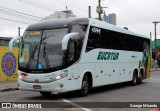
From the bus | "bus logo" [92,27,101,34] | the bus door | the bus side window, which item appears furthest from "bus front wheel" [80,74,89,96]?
"bus logo" [92,27,101,34]

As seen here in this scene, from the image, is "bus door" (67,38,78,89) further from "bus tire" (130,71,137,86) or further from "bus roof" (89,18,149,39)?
"bus tire" (130,71,137,86)

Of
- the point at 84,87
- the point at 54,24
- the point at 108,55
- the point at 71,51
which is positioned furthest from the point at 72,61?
the point at 108,55

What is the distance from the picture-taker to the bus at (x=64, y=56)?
582 inches

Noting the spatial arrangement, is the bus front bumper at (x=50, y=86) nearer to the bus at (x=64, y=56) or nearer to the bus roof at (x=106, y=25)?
the bus at (x=64, y=56)

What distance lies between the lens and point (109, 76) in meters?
19.3

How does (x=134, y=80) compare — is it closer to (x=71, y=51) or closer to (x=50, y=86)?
(x=71, y=51)

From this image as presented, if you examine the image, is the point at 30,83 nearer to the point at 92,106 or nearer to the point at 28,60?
the point at 28,60

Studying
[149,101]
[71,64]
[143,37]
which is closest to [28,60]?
[71,64]

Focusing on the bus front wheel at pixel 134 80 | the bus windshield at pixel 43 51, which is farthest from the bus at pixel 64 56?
the bus front wheel at pixel 134 80

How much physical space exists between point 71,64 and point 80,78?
0.97m

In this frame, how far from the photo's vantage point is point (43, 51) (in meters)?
15.1

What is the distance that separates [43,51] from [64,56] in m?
0.86

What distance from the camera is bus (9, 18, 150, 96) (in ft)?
48.5

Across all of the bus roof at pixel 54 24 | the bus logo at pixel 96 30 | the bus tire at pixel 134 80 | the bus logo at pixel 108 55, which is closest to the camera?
the bus roof at pixel 54 24
